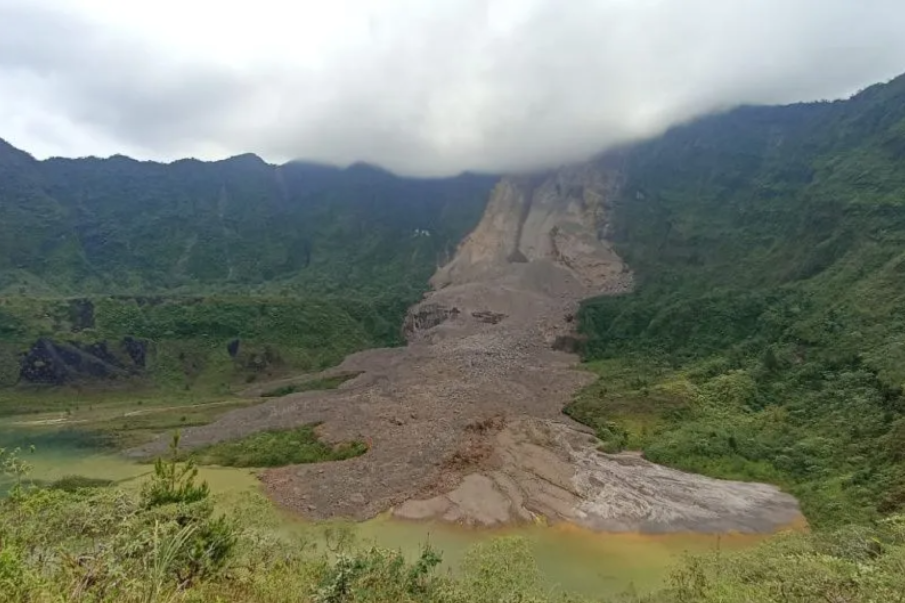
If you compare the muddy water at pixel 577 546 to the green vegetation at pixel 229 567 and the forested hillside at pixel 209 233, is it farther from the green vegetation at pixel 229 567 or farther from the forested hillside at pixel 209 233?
the forested hillside at pixel 209 233

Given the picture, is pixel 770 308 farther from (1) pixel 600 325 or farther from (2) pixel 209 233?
(2) pixel 209 233

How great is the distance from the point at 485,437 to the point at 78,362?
2705 inches

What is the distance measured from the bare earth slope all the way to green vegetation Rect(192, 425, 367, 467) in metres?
1.98

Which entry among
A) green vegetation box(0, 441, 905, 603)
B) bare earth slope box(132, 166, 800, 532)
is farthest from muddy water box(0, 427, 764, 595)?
green vegetation box(0, 441, 905, 603)

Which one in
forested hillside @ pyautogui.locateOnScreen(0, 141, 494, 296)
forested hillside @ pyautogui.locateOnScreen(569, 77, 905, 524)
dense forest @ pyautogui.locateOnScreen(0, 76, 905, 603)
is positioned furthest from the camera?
forested hillside @ pyautogui.locateOnScreen(0, 141, 494, 296)

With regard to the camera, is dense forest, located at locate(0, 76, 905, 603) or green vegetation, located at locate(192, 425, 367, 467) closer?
dense forest, located at locate(0, 76, 905, 603)

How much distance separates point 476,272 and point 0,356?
290 ft

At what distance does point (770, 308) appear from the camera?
284ft

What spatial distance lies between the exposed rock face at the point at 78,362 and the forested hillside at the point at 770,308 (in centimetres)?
6928

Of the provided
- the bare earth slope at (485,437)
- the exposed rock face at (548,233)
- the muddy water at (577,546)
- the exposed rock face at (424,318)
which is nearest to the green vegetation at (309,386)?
the bare earth slope at (485,437)

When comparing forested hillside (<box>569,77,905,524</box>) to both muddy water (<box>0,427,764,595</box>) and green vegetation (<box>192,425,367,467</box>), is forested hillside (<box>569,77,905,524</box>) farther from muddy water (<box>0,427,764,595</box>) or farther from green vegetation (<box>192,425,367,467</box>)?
green vegetation (<box>192,425,367,467</box>)

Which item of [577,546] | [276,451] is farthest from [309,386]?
[577,546]

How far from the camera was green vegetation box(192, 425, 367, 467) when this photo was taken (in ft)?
193

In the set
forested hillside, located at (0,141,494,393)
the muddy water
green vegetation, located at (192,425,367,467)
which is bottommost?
the muddy water
